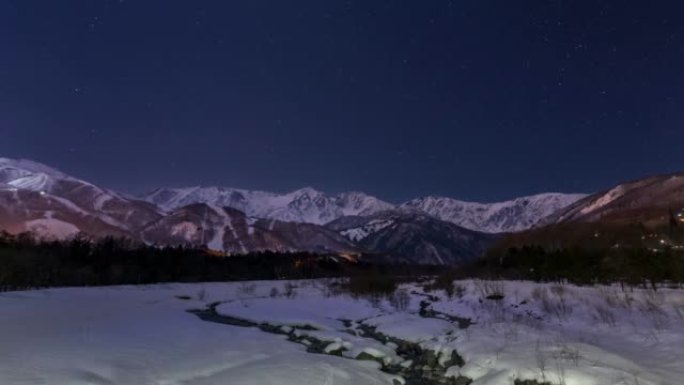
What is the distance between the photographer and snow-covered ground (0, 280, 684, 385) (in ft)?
37.8

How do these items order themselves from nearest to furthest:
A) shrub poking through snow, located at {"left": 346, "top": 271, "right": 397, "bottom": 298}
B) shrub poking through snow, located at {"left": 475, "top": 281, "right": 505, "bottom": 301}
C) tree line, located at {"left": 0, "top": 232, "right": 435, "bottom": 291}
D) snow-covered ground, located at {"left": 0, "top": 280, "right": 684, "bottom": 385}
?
snow-covered ground, located at {"left": 0, "top": 280, "right": 684, "bottom": 385}, shrub poking through snow, located at {"left": 475, "top": 281, "right": 505, "bottom": 301}, shrub poking through snow, located at {"left": 346, "top": 271, "right": 397, "bottom": 298}, tree line, located at {"left": 0, "top": 232, "right": 435, "bottom": 291}

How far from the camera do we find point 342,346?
16.7 metres

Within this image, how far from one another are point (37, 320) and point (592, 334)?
20.3 metres

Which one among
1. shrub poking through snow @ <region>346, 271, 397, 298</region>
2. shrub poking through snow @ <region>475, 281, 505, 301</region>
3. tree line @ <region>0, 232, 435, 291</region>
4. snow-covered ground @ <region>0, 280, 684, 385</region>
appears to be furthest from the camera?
tree line @ <region>0, 232, 435, 291</region>

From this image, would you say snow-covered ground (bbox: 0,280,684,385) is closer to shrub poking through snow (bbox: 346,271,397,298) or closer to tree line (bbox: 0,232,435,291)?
shrub poking through snow (bbox: 346,271,397,298)

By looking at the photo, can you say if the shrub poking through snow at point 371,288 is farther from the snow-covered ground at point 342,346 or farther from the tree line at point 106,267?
the tree line at point 106,267

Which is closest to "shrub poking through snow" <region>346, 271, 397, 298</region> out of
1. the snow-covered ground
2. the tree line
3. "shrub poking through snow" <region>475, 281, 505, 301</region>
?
"shrub poking through snow" <region>475, 281, 505, 301</region>

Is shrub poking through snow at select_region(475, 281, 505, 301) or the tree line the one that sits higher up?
the tree line

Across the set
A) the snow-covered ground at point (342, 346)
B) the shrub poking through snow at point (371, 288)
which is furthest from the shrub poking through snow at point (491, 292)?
the shrub poking through snow at point (371, 288)

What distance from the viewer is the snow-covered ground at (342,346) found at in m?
11.5

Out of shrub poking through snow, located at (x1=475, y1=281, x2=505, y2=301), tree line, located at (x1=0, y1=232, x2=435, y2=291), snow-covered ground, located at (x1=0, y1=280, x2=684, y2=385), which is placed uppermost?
tree line, located at (x1=0, y1=232, x2=435, y2=291)

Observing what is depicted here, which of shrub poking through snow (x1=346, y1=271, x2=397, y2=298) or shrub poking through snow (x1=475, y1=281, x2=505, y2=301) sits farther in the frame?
shrub poking through snow (x1=346, y1=271, x2=397, y2=298)

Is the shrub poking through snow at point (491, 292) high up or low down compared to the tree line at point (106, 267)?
down

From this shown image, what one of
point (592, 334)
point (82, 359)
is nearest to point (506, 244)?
point (592, 334)
